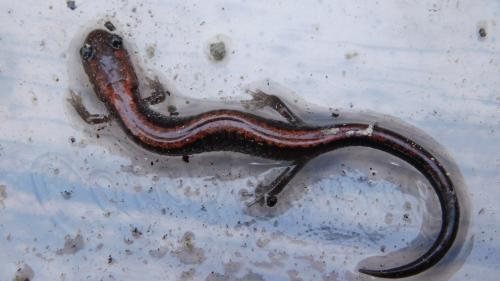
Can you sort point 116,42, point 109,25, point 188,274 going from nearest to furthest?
point 116,42, point 109,25, point 188,274

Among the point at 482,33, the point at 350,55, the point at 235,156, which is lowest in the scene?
the point at 235,156

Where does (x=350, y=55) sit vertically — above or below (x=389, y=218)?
above

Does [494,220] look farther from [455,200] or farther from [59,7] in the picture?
[59,7]

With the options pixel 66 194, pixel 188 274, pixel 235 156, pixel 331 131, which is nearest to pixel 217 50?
pixel 235 156

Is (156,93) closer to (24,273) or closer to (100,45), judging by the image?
(100,45)

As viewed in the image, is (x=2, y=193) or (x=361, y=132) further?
(x=2, y=193)

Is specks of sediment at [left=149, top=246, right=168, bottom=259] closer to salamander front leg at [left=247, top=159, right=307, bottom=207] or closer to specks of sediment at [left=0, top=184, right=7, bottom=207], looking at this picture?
salamander front leg at [left=247, top=159, right=307, bottom=207]

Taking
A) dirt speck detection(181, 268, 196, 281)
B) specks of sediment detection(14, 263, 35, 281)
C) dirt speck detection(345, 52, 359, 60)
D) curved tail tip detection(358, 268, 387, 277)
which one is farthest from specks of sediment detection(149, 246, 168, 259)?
dirt speck detection(345, 52, 359, 60)

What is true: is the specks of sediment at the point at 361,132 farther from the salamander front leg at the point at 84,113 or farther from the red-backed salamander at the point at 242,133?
the salamander front leg at the point at 84,113
